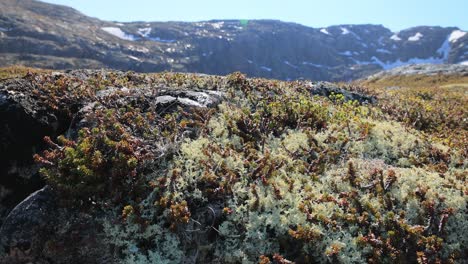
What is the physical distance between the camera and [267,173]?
8.74 m

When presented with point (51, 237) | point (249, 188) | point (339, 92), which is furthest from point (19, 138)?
point (339, 92)

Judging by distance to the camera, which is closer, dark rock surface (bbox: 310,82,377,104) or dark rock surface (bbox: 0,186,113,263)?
dark rock surface (bbox: 0,186,113,263)

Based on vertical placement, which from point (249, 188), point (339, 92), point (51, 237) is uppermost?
point (339, 92)

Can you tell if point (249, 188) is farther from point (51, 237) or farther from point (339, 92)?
point (339, 92)

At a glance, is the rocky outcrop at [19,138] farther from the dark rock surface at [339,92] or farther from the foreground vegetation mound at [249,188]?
the dark rock surface at [339,92]

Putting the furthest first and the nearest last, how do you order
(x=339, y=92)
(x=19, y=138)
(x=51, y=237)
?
(x=339, y=92) < (x=19, y=138) < (x=51, y=237)

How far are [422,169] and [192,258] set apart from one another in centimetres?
605

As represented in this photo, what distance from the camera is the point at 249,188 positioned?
27.0ft

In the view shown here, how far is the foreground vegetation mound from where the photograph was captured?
24.0 feet

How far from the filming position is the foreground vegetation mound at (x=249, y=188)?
288 inches

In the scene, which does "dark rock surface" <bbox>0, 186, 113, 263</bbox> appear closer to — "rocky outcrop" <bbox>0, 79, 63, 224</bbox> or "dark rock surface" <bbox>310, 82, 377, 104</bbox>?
"rocky outcrop" <bbox>0, 79, 63, 224</bbox>

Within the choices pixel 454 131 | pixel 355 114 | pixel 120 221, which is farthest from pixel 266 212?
pixel 454 131

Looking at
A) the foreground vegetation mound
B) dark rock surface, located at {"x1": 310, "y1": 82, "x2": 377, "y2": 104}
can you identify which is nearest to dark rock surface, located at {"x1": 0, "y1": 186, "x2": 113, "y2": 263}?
the foreground vegetation mound

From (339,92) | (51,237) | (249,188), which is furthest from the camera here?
(339,92)
